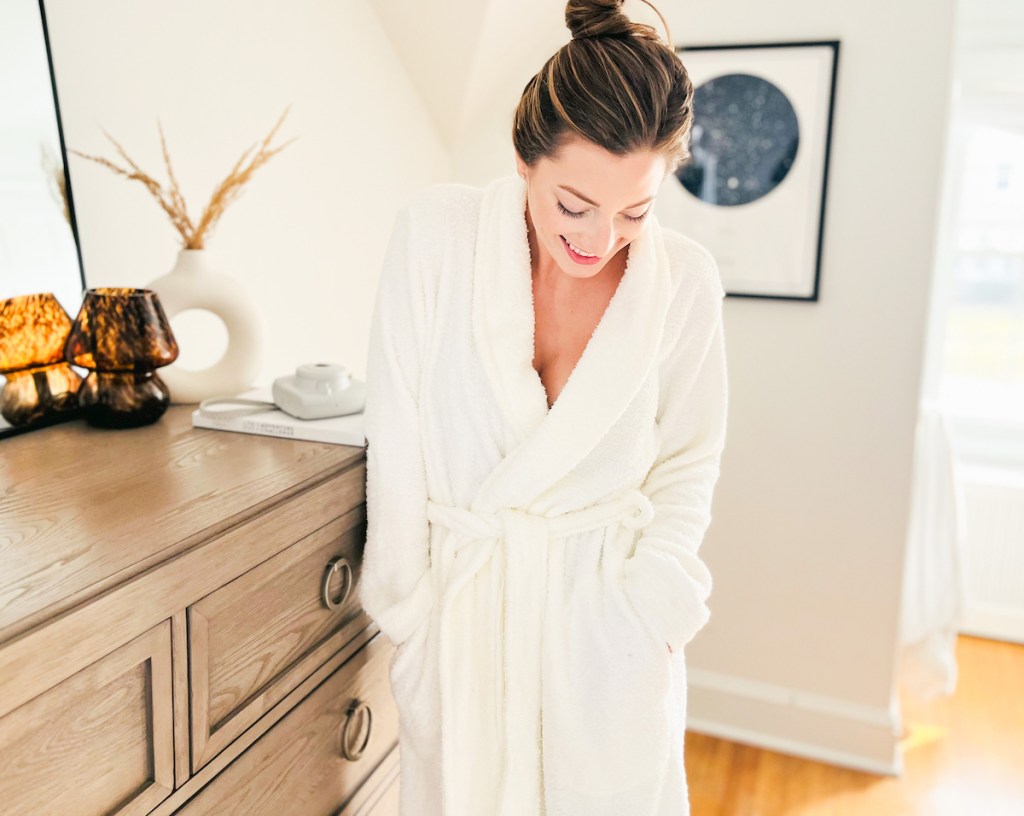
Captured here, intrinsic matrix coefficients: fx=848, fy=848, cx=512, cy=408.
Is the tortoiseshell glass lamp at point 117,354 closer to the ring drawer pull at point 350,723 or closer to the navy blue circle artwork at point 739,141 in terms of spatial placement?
the ring drawer pull at point 350,723

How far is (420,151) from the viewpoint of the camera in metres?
2.19

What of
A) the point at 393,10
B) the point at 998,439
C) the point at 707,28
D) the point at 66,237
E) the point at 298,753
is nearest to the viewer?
the point at 298,753

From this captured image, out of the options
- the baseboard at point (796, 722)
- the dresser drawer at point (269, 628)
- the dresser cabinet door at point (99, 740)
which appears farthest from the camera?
the baseboard at point (796, 722)

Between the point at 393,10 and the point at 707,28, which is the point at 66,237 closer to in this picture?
the point at 393,10

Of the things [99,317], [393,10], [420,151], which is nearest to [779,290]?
[420,151]

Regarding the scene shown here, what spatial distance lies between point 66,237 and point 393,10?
1005 mm

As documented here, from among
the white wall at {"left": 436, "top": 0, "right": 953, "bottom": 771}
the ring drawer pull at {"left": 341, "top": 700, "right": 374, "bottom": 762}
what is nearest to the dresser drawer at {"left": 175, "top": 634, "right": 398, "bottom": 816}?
the ring drawer pull at {"left": 341, "top": 700, "right": 374, "bottom": 762}

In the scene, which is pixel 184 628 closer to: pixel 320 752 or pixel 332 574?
pixel 332 574

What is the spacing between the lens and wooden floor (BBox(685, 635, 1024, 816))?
209 cm

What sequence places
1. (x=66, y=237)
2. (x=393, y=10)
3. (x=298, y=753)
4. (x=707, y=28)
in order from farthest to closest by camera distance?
(x=707, y=28) < (x=393, y=10) < (x=66, y=237) < (x=298, y=753)

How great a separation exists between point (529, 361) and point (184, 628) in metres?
0.54

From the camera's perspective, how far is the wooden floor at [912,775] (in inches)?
82.4

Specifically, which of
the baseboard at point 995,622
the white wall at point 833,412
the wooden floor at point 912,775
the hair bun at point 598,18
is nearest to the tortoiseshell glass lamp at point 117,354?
the hair bun at point 598,18

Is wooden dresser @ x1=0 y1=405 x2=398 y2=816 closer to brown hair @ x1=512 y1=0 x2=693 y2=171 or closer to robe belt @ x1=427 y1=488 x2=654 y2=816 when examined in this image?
robe belt @ x1=427 y1=488 x2=654 y2=816
